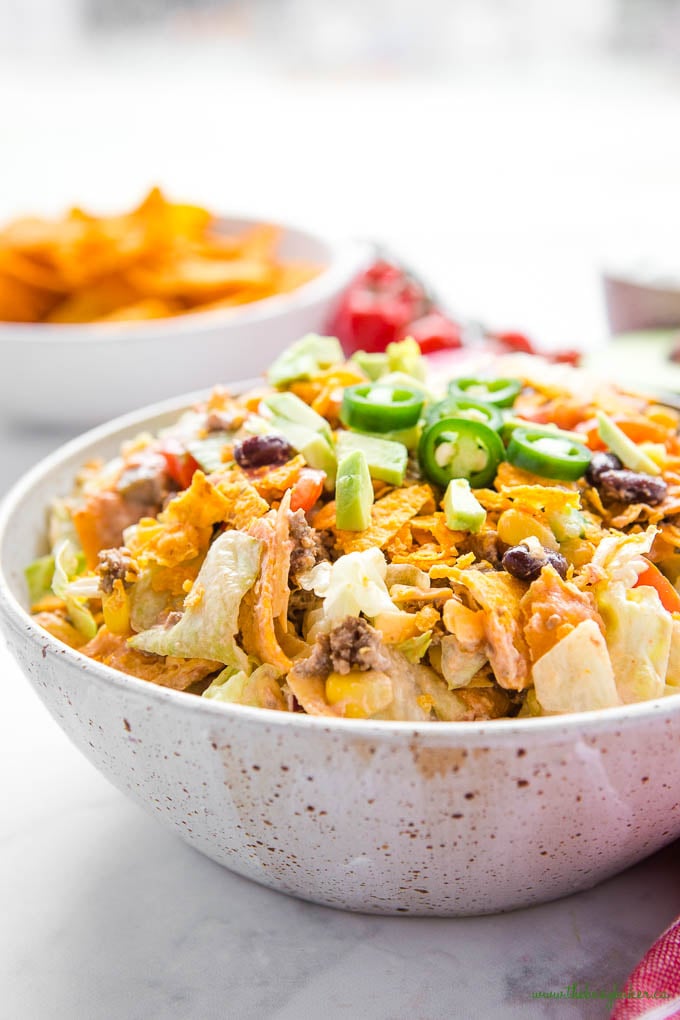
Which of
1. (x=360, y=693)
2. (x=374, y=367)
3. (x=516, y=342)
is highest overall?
(x=374, y=367)

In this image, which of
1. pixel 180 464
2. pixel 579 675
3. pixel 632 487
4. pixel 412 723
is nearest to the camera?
pixel 412 723

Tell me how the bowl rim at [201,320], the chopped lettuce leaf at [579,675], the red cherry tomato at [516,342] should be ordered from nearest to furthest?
the chopped lettuce leaf at [579,675] → the red cherry tomato at [516,342] → the bowl rim at [201,320]

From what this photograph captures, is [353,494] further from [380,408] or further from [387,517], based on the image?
[380,408]

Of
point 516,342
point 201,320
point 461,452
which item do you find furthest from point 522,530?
point 201,320

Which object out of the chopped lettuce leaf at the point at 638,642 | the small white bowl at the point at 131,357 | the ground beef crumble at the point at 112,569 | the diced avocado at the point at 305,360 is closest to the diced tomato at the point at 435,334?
Answer: the small white bowl at the point at 131,357

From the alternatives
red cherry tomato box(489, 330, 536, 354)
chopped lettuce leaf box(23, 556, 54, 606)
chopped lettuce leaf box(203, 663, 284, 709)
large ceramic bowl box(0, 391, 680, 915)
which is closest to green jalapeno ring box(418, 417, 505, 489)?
chopped lettuce leaf box(203, 663, 284, 709)

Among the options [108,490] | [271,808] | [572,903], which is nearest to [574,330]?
[108,490]

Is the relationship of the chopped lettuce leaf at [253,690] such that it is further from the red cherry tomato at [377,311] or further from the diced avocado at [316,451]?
the red cherry tomato at [377,311]
